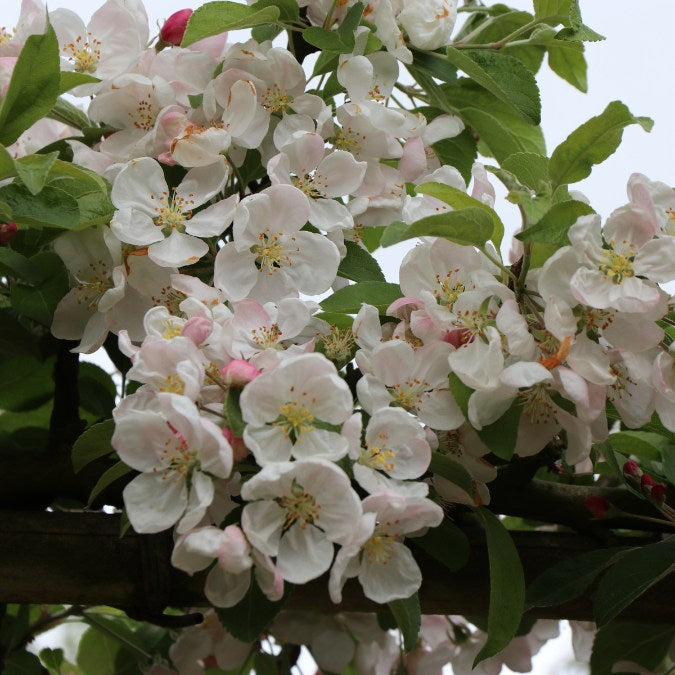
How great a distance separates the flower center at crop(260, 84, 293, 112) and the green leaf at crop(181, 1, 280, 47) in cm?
5

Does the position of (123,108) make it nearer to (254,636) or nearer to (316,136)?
(316,136)

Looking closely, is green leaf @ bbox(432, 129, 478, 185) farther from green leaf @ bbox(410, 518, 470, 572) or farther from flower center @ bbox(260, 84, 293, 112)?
green leaf @ bbox(410, 518, 470, 572)

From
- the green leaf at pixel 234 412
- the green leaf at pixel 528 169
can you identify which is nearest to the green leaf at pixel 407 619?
the green leaf at pixel 234 412

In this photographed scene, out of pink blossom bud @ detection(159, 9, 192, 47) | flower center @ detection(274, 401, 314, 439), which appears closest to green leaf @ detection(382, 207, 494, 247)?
flower center @ detection(274, 401, 314, 439)

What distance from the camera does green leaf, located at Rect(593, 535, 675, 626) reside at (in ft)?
2.58

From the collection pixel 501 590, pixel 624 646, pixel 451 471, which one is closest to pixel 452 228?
pixel 451 471

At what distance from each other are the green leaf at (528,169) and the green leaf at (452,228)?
0.06 metres

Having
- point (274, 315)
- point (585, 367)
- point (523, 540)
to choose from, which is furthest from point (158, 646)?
point (585, 367)

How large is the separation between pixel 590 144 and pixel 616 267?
0.13 metres

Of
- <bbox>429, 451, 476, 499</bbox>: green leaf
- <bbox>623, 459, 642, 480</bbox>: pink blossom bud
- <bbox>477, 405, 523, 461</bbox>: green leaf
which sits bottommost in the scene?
<bbox>623, 459, 642, 480</bbox>: pink blossom bud

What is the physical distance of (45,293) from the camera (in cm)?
87

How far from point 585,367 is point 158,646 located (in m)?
0.73

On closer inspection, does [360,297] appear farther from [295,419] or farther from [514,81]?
[514,81]

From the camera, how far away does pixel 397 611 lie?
2.41ft
